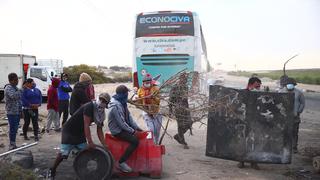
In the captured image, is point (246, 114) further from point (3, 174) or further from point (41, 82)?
point (41, 82)

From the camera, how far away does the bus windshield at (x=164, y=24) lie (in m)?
15.6

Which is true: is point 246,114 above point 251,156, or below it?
above

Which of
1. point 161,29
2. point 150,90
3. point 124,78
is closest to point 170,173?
point 150,90

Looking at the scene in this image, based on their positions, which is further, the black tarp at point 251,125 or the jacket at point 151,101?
the jacket at point 151,101

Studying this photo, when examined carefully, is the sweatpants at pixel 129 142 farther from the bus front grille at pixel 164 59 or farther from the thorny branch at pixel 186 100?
the bus front grille at pixel 164 59

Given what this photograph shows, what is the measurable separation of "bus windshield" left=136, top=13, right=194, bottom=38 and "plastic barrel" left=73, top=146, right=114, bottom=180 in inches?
365

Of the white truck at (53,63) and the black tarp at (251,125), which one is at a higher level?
the white truck at (53,63)

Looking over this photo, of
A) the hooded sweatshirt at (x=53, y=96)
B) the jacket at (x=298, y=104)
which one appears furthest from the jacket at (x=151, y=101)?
the hooded sweatshirt at (x=53, y=96)

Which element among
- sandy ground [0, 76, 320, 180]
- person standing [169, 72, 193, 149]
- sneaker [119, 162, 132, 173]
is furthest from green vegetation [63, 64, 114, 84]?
sneaker [119, 162, 132, 173]

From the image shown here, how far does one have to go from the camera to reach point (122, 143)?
24.5 ft

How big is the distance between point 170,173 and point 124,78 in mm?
58722

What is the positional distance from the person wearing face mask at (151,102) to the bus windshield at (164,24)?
7072mm

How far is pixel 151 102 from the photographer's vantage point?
858 centimetres

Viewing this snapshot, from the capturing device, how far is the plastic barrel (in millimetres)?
7016
